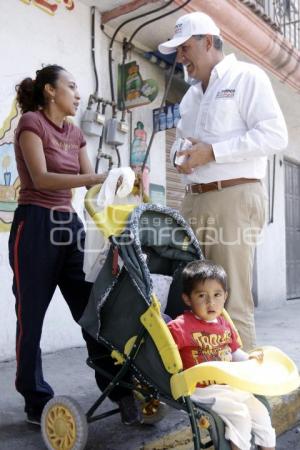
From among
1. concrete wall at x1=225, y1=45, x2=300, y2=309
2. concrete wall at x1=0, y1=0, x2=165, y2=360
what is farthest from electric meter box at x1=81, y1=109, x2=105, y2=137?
concrete wall at x1=225, y1=45, x2=300, y2=309

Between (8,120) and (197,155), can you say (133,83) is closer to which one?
(8,120)

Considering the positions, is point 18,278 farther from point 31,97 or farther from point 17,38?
point 17,38

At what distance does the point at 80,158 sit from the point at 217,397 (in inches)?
61.4

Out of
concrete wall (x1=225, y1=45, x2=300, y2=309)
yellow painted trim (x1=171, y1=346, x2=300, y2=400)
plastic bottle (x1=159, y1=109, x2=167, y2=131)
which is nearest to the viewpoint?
yellow painted trim (x1=171, y1=346, x2=300, y2=400)

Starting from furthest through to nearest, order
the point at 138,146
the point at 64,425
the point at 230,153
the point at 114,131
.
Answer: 1. the point at 138,146
2. the point at 114,131
3. the point at 230,153
4. the point at 64,425

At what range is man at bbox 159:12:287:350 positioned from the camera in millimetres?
2568

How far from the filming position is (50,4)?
15.1 feet

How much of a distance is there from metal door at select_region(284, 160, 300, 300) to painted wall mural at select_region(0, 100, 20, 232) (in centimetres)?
600

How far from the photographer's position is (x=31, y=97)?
2.73 metres

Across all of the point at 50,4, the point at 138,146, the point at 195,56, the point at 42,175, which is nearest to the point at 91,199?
the point at 42,175

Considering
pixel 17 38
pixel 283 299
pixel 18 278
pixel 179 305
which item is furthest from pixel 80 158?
pixel 283 299

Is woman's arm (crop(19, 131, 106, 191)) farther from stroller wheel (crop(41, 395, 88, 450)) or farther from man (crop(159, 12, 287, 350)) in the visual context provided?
stroller wheel (crop(41, 395, 88, 450))

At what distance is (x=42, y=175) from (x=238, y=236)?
1.07 metres

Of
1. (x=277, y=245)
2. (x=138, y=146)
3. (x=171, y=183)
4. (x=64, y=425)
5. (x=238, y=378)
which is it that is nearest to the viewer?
(x=238, y=378)
